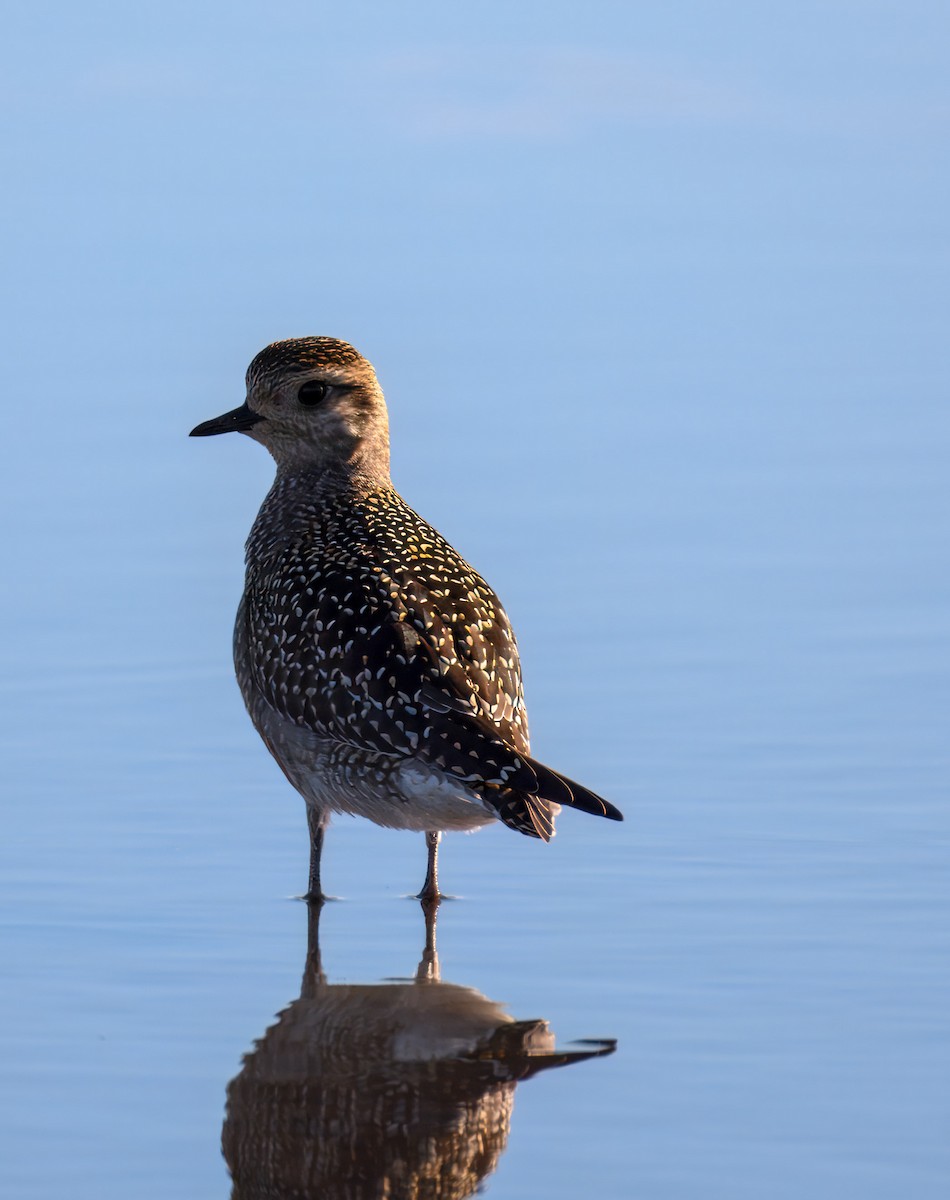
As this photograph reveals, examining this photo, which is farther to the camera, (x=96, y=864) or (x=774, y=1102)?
(x=96, y=864)

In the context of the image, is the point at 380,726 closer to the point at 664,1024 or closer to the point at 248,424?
the point at 664,1024

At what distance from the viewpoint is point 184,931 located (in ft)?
24.0

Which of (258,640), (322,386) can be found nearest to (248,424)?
(322,386)

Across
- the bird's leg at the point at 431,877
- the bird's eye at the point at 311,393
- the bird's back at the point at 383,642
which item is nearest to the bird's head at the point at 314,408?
the bird's eye at the point at 311,393

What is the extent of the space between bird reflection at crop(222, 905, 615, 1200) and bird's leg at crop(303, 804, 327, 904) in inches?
23.1

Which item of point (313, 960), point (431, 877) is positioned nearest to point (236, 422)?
point (431, 877)

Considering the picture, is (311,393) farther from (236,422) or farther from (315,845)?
(315,845)

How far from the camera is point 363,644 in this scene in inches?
293

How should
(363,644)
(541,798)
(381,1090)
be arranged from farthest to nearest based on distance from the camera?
(363,644) → (541,798) → (381,1090)

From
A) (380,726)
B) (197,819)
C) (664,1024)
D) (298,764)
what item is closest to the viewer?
(664,1024)

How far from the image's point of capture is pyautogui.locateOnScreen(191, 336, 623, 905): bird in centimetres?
709

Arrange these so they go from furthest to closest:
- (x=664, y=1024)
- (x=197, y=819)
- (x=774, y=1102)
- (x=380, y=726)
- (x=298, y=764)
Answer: (x=197, y=819) → (x=298, y=764) → (x=380, y=726) → (x=664, y=1024) → (x=774, y=1102)

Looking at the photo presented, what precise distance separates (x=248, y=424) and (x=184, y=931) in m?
2.25

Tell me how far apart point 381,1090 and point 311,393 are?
130 inches
